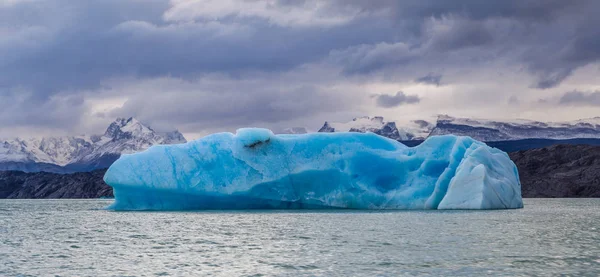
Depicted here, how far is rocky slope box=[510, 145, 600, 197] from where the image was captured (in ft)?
397

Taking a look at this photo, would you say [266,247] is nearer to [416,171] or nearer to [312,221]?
[312,221]

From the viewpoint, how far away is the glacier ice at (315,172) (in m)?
41.2

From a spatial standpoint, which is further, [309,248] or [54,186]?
[54,186]

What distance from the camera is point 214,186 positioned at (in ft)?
137

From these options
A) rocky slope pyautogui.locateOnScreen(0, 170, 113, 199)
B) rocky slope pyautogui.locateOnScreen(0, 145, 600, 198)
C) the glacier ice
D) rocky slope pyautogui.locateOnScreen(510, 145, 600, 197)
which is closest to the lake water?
the glacier ice

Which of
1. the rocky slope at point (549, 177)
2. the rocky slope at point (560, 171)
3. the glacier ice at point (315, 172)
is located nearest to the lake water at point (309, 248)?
the glacier ice at point (315, 172)

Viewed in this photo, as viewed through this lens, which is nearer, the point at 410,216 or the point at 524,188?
the point at 410,216

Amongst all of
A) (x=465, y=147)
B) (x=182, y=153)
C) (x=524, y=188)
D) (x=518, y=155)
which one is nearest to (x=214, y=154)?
(x=182, y=153)

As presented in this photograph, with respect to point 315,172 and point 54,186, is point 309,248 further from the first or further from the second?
point 54,186

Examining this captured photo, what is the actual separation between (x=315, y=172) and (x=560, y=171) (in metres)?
102

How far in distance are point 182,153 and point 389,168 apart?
12.4 m

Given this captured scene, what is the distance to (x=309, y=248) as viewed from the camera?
2170 centimetres

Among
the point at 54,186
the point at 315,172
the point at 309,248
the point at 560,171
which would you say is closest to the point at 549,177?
the point at 560,171

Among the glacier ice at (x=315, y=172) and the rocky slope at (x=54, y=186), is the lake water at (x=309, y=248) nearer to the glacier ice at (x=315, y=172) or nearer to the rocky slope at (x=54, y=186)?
the glacier ice at (x=315, y=172)
